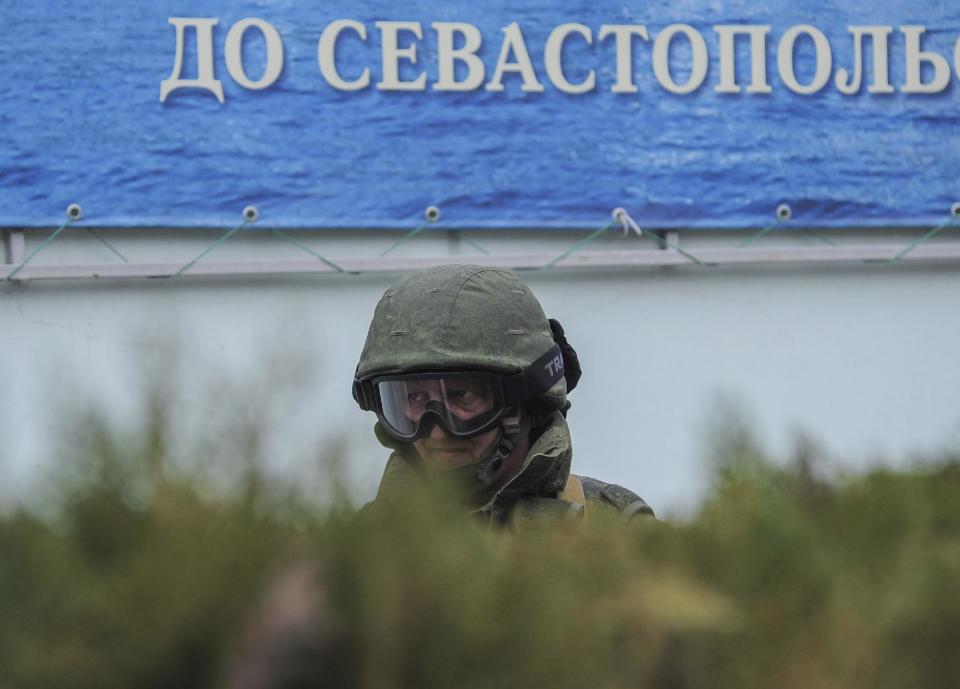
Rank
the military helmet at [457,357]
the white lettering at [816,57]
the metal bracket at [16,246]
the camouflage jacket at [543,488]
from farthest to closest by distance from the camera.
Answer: the white lettering at [816,57] → the metal bracket at [16,246] → the military helmet at [457,357] → the camouflage jacket at [543,488]

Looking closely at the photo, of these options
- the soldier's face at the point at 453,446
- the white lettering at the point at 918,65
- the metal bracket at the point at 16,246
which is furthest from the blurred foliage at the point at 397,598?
the white lettering at the point at 918,65

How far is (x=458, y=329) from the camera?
7.75ft

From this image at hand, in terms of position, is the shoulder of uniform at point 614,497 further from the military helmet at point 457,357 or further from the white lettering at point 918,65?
the white lettering at point 918,65

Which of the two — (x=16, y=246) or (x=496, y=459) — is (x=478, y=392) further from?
(x=16, y=246)

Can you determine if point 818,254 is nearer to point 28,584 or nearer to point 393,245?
point 393,245

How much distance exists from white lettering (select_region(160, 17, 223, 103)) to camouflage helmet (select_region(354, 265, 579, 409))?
1.47 m

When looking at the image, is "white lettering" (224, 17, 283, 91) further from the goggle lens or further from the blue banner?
the goggle lens

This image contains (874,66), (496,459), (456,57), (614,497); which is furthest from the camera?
(874,66)

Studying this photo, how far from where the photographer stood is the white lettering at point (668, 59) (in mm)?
4016

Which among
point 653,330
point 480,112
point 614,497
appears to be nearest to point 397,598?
point 614,497

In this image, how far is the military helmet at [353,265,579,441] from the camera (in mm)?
2326

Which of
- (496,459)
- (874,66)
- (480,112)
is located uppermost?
(874,66)

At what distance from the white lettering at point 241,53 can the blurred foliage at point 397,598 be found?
317 centimetres

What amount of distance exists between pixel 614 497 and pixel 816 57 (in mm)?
2107
